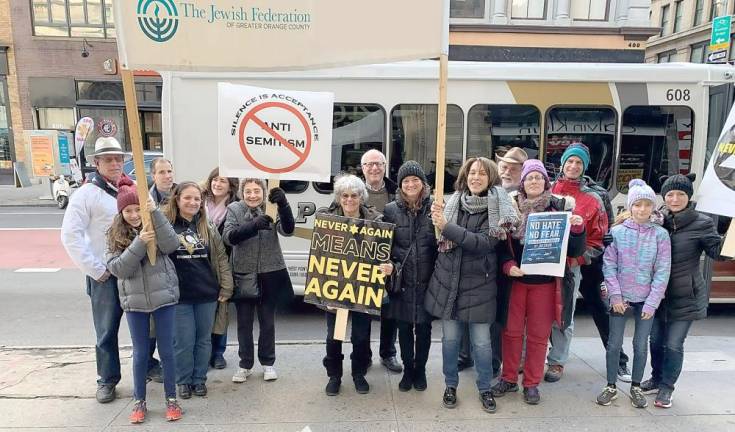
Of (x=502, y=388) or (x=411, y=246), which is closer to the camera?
(x=411, y=246)

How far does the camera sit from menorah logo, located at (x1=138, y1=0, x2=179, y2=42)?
3047 mm

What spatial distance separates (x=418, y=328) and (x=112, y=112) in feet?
69.3

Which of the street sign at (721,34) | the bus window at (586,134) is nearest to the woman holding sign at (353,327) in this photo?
the bus window at (586,134)

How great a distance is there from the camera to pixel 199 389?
3.72 m

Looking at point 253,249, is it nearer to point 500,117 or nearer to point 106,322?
point 106,322

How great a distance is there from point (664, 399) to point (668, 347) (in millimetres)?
394

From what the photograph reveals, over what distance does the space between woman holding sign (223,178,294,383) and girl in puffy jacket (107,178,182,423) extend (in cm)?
52

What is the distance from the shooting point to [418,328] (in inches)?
146

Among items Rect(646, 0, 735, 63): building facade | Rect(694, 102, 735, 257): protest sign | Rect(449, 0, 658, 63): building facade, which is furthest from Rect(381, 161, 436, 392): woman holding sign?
Rect(646, 0, 735, 63): building facade

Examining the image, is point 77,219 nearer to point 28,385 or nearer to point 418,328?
point 28,385

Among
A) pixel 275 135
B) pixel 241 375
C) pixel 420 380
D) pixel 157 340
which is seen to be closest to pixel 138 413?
pixel 157 340

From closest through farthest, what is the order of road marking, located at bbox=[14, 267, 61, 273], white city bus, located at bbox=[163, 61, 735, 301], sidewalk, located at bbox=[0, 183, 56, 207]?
white city bus, located at bbox=[163, 61, 735, 301] → road marking, located at bbox=[14, 267, 61, 273] → sidewalk, located at bbox=[0, 183, 56, 207]

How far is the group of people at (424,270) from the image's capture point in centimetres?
331

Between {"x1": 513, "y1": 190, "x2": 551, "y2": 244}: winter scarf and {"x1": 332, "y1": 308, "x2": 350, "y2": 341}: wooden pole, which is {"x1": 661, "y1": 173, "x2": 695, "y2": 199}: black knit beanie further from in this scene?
{"x1": 332, "y1": 308, "x2": 350, "y2": 341}: wooden pole
